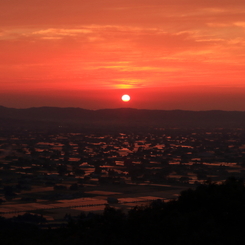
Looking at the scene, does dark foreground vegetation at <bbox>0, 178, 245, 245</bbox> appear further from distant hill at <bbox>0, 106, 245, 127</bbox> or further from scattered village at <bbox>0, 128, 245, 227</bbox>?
distant hill at <bbox>0, 106, 245, 127</bbox>

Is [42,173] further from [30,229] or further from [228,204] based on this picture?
[228,204]

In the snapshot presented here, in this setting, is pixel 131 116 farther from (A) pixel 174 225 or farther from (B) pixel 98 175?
(A) pixel 174 225

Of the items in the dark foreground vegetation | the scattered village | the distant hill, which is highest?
the distant hill

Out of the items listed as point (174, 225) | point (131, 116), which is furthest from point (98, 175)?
point (131, 116)

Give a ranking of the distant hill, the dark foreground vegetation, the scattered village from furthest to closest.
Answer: the distant hill → the scattered village → the dark foreground vegetation

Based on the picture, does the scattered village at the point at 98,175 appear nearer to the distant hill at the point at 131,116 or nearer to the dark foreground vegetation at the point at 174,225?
the dark foreground vegetation at the point at 174,225

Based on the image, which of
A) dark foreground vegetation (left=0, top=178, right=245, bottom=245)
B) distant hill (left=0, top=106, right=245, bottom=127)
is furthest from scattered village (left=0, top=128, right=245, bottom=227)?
distant hill (left=0, top=106, right=245, bottom=127)

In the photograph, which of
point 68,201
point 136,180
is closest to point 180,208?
point 68,201
